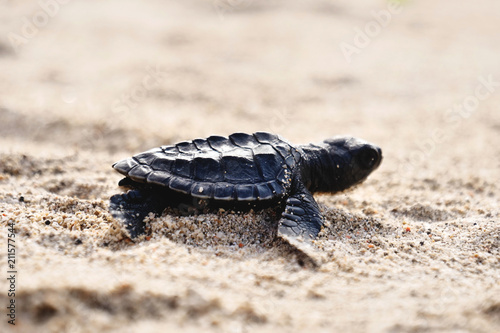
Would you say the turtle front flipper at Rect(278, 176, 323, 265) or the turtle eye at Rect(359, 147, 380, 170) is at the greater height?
the turtle eye at Rect(359, 147, 380, 170)

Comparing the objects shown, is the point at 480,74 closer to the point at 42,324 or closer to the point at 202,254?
the point at 202,254

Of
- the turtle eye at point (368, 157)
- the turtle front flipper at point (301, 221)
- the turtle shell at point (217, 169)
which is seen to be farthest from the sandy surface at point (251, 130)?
the turtle eye at point (368, 157)

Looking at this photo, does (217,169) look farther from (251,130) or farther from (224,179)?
(251,130)

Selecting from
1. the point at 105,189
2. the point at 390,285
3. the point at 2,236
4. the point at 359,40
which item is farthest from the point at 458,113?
the point at 2,236

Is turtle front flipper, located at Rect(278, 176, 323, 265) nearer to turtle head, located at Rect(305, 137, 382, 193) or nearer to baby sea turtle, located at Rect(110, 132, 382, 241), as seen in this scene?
baby sea turtle, located at Rect(110, 132, 382, 241)

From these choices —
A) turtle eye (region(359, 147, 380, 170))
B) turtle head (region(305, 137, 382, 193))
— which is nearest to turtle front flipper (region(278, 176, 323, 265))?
turtle head (region(305, 137, 382, 193))

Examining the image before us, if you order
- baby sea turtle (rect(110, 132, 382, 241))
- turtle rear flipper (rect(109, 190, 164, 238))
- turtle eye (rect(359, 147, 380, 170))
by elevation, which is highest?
turtle eye (rect(359, 147, 380, 170))

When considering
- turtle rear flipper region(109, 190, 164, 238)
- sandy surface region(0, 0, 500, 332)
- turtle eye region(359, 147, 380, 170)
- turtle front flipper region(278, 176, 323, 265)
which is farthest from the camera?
turtle eye region(359, 147, 380, 170)
